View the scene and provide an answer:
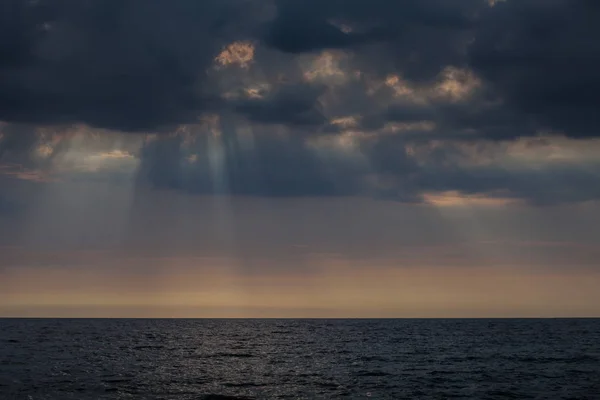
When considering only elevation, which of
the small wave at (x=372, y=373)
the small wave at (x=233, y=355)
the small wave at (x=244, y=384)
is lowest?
the small wave at (x=244, y=384)

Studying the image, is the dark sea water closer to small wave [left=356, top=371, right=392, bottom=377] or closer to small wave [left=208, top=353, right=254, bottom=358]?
small wave [left=356, top=371, right=392, bottom=377]

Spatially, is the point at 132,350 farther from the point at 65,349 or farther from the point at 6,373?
the point at 6,373

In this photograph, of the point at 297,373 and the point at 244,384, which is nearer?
the point at 244,384

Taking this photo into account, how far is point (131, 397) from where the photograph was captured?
48031 mm

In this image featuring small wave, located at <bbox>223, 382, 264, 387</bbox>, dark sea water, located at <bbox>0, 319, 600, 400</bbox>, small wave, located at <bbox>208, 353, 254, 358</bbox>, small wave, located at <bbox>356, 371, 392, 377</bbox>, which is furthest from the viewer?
small wave, located at <bbox>208, 353, 254, 358</bbox>

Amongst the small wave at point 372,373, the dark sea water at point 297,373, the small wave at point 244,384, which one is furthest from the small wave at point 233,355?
the small wave at point 244,384

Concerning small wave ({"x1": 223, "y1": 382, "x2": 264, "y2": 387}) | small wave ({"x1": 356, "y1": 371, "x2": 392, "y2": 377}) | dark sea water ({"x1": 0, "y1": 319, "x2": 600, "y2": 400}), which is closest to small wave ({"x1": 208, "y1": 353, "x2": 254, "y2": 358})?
dark sea water ({"x1": 0, "y1": 319, "x2": 600, "y2": 400})

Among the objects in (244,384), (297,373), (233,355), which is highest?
(233,355)

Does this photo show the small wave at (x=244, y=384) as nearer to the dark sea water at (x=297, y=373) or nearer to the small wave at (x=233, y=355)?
the dark sea water at (x=297, y=373)

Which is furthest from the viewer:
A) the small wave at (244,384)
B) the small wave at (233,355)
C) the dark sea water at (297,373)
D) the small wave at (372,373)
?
the small wave at (233,355)

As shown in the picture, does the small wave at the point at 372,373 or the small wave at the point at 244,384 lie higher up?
the small wave at the point at 372,373

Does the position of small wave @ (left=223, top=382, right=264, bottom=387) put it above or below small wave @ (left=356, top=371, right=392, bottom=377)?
below

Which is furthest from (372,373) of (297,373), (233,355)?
(233,355)

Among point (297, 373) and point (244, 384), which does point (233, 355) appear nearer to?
point (297, 373)
